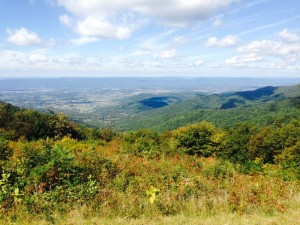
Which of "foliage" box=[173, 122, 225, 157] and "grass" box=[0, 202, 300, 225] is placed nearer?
"grass" box=[0, 202, 300, 225]

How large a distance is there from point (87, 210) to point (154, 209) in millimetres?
1288

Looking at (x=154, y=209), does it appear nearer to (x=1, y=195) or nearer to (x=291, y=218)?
(x=291, y=218)

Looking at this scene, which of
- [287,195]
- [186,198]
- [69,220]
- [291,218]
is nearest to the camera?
[69,220]

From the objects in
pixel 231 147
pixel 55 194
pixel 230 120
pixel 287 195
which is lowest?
pixel 230 120

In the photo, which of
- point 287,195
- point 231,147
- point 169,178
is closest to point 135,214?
point 169,178

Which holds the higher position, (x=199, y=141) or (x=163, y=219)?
(x=163, y=219)

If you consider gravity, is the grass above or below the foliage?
above

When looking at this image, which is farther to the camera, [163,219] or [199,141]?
[199,141]

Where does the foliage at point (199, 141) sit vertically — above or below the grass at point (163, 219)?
below

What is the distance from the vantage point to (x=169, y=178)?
7.43m

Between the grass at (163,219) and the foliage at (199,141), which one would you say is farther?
the foliage at (199,141)

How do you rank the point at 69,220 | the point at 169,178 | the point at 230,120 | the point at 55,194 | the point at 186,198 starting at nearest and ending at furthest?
the point at 69,220
the point at 55,194
the point at 186,198
the point at 169,178
the point at 230,120

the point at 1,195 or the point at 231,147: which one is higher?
the point at 1,195

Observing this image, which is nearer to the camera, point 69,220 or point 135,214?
point 69,220
